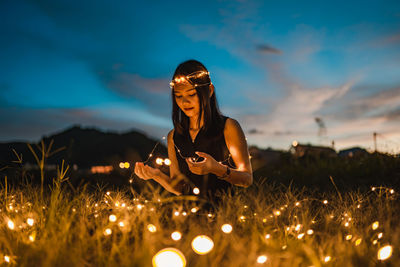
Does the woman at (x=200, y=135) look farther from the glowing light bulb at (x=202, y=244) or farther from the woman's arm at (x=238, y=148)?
the glowing light bulb at (x=202, y=244)

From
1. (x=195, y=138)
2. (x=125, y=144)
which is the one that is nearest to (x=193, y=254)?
(x=195, y=138)

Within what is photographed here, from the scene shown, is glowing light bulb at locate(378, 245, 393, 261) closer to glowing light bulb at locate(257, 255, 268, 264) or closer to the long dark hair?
glowing light bulb at locate(257, 255, 268, 264)

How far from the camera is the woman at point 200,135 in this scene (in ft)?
9.80

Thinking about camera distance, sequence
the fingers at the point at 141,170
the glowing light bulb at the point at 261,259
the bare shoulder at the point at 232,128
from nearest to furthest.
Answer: the glowing light bulb at the point at 261,259 → the fingers at the point at 141,170 → the bare shoulder at the point at 232,128

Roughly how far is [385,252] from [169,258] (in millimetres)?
1286

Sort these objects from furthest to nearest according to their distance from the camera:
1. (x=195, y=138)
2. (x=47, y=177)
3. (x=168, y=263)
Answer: (x=47, y=177)
(x=195, y=138)
(x=168, y=263)

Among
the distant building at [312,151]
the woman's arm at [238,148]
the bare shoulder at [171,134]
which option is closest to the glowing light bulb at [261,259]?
the woman's arm at [238,148]

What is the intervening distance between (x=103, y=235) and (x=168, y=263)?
0.81m

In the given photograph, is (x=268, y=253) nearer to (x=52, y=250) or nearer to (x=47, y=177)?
(x=52, y=250)

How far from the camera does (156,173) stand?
3.02 m

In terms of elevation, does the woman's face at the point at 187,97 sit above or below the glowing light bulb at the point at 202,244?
above

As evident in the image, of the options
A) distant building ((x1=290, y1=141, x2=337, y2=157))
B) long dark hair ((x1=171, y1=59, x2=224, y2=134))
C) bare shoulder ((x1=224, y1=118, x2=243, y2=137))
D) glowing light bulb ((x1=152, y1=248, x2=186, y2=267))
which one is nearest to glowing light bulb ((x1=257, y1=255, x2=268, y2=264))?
glowing light bulb ((x1=152, y1=248, x2=186, y2=267))

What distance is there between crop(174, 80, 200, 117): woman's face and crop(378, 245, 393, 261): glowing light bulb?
76.1 inches

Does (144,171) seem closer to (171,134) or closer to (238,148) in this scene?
(171,134)
